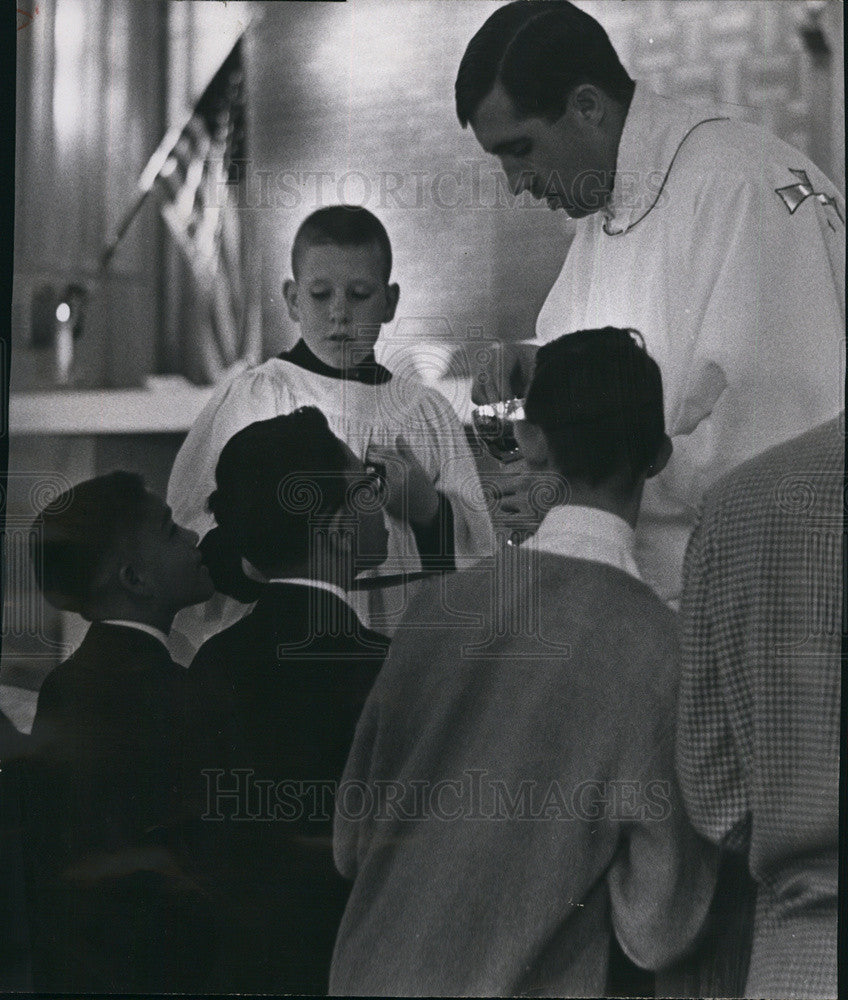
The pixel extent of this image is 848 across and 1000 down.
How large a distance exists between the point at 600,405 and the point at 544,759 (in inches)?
29.7

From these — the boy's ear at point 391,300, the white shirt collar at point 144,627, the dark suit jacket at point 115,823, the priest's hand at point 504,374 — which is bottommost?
the dark suit jacket at point 115,823

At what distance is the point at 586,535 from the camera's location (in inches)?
104

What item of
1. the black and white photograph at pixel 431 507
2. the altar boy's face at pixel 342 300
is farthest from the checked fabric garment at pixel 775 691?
the altar boy's face at pixel 342 300

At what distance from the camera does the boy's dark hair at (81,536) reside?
8.79 feet

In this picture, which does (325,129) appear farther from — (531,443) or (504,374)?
(531,443)

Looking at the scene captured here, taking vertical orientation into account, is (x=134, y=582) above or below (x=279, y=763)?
above

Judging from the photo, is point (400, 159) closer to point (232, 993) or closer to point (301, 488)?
point (301, 488)

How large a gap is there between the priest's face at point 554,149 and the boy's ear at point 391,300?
335mm

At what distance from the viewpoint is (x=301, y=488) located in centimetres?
266

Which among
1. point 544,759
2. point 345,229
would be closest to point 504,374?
point 345,229

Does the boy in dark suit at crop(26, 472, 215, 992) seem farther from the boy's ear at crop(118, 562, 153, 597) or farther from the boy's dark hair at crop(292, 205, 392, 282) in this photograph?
the boy's dark hair at crop(292, 205, 392, 282)

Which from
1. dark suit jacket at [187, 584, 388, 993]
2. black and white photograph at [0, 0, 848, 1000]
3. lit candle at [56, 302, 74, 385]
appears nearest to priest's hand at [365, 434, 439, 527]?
black and white photograph at [0, 0, 848, 1000]

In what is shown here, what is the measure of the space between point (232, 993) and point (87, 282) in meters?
1.58

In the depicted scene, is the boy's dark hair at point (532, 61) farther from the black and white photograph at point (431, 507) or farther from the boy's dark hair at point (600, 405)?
the boy's dark hair at point (600, 405)
